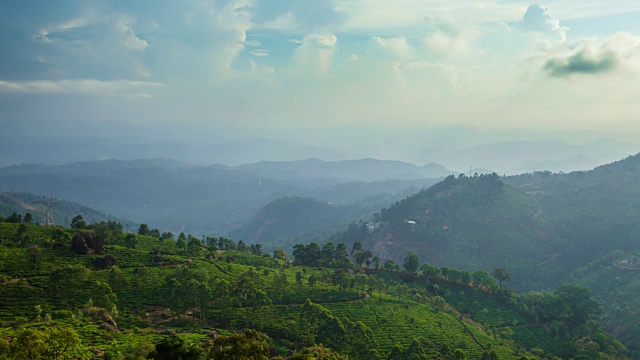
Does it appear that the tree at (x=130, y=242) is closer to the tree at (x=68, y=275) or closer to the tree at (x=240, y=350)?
the tree at (x=68, y=275)

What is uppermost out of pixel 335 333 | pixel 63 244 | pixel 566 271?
pixel 63 244

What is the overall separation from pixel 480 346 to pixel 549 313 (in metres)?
33.8

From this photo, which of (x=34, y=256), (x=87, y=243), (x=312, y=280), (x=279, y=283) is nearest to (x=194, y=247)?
(x=87, y=243)

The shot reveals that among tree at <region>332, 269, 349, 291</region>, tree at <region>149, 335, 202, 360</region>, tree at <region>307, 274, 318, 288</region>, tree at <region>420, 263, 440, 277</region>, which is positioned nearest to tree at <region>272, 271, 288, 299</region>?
tree at <region>307, 274, 318, 288</region>

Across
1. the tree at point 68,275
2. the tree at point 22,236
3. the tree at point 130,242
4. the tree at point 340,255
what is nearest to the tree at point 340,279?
the tree at point 340,255

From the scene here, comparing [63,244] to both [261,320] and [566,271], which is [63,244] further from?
[566,271]

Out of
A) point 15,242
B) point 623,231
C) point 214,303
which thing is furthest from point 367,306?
point 623,231

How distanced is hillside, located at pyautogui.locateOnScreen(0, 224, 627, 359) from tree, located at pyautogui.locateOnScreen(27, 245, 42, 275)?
252 mm

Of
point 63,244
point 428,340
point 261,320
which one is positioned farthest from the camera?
point 63,244

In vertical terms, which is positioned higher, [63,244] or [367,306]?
[63,244]

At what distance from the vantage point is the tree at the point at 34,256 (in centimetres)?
6931

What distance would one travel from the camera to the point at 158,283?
74.6 m

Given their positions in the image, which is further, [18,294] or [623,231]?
[623,231]

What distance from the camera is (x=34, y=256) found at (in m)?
69.8
